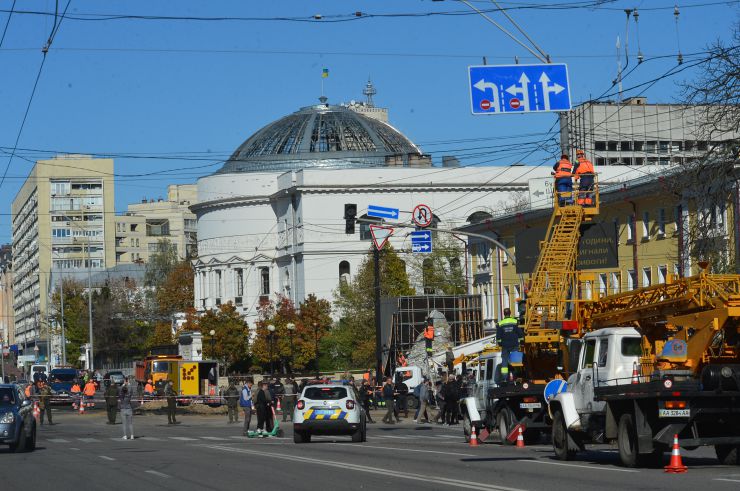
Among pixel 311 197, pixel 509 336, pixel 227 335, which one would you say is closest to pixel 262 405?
pixel 509 336

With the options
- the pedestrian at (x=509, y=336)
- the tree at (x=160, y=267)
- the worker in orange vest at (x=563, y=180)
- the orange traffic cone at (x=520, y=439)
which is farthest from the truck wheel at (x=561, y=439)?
the tree at (x=160, y=267)

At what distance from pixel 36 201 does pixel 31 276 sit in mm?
9913

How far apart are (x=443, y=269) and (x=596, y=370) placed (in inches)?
3006

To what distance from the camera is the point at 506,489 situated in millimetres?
17891

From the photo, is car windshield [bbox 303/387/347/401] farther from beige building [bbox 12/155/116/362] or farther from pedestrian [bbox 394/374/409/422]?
beige building [bbox 12/155/116/362]

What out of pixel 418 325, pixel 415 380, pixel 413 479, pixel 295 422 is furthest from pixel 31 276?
pixel 413 479

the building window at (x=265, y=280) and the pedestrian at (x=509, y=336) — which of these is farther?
the building window at (x=265, y=280)

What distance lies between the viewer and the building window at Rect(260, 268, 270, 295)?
126 m

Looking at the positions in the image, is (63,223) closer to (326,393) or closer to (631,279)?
(631,279)

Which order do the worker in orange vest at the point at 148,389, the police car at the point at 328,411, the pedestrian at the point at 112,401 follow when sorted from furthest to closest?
the worker in orange vest at the point at 148,389 → the pedestrian at the point at 112,401 → the police car at the point at 328,411

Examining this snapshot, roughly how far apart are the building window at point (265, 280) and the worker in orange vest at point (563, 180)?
90.4 m

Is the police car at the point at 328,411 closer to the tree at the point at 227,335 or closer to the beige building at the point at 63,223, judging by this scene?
the tree at the point at 227,335

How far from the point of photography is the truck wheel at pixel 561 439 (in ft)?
80.8

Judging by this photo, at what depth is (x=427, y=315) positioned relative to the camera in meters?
86.4
